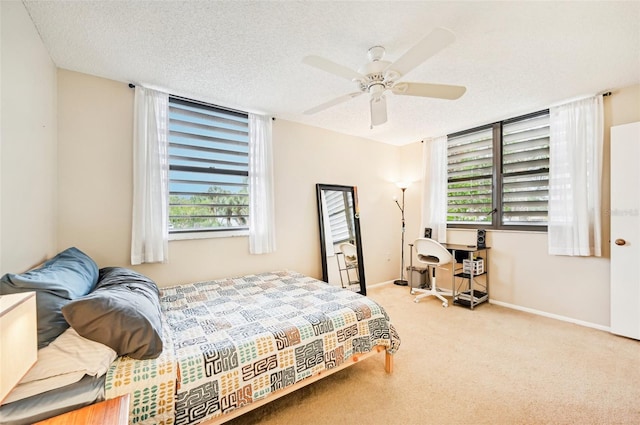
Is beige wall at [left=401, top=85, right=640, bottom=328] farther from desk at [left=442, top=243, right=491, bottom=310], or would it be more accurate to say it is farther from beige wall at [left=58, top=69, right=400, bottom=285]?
beige wall at [left=58, top=69, right=400, bottom=285]

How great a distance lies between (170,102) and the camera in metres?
Result: 2.75

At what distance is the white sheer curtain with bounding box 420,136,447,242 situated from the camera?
13.1ft

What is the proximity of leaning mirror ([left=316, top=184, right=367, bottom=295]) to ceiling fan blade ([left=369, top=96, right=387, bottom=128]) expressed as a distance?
1.67 m

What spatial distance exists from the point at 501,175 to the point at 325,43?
2.99 metres

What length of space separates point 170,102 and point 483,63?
9.84 feet

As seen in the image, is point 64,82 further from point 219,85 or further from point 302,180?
point 302,180

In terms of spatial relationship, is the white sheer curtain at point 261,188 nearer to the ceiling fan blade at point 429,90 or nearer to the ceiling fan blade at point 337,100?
the ceiling fan blade at point 337,100

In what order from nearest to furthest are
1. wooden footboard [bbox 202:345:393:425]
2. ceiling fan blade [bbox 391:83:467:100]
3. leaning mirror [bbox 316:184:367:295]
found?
wooden footboard [bbox 202:345:393:425], ceiling fan blade [bbox 391:83:467:100], leaning mirror [bbox 316:184:367:295]

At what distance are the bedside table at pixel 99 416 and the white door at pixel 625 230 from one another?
3.94 m

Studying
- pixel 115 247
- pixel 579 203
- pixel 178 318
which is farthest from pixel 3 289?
pixel 579 203

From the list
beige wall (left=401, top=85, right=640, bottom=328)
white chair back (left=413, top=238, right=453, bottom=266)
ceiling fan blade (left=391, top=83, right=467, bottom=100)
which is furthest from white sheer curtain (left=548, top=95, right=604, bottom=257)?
ceiling fan blade (left=391, top=83, right=467, bottom=100)

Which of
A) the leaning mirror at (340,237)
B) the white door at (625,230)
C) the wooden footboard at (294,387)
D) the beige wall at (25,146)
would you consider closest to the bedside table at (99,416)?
the wooden footboard at (294,387)

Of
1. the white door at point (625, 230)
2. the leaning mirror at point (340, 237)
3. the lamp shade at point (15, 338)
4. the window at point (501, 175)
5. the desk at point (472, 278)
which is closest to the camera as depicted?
the lamp shade at point (15, 338)

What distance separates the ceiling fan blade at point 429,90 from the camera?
1857 mm
